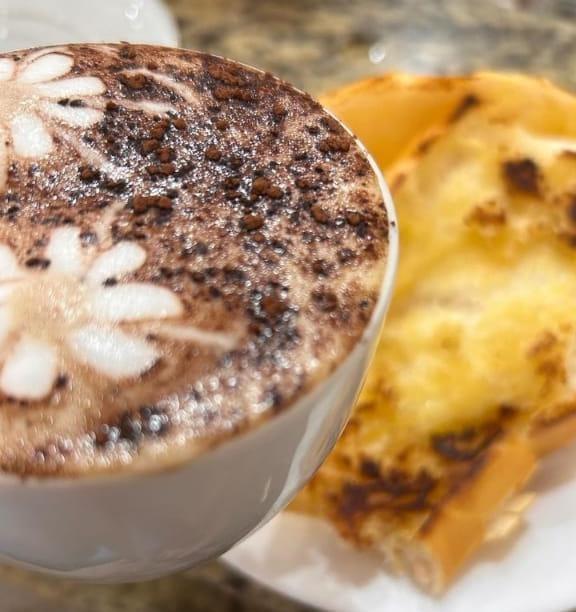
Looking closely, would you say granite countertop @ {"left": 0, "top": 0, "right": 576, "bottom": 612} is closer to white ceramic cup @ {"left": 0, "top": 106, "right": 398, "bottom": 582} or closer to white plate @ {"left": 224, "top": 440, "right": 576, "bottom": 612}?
white plate @ {"left": 224, "top": 440, "right": 576, "bottom": 612}

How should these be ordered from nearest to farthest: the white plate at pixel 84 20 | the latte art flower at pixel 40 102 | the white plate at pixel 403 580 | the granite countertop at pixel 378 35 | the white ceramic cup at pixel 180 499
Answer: the white ceramic cup at pixel 180 499 < the latte art flower at pixel 40 102 < the white plate at pixel 403 580 < the white plate at pixel 84 20 < the granite countertop at pixel 378 35

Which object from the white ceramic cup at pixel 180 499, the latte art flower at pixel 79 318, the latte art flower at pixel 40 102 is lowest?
the white ceramic cup at pixel 180 499

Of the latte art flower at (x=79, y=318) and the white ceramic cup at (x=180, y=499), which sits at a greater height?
the latte art flower at (x=79, y=318)

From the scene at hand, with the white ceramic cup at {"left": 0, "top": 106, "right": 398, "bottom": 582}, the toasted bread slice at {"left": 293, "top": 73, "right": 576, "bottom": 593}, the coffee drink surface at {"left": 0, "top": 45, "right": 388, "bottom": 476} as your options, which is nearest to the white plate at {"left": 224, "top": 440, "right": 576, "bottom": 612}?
the toasted bread slice at {"left": 293, "top": 73, "right": 576, "bottom": 593}

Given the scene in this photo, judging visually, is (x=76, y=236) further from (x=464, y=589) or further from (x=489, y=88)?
(x=489, y=88)

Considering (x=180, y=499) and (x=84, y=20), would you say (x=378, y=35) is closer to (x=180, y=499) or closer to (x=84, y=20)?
(x=84, y=20)

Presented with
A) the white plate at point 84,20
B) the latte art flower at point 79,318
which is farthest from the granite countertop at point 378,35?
the latte art flower at point 79,318

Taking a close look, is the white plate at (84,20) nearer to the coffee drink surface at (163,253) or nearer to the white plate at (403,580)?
the coffee drink surface at (163,253)

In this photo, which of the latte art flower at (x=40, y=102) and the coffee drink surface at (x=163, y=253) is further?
the latte art flower at (x=40, y=102)
